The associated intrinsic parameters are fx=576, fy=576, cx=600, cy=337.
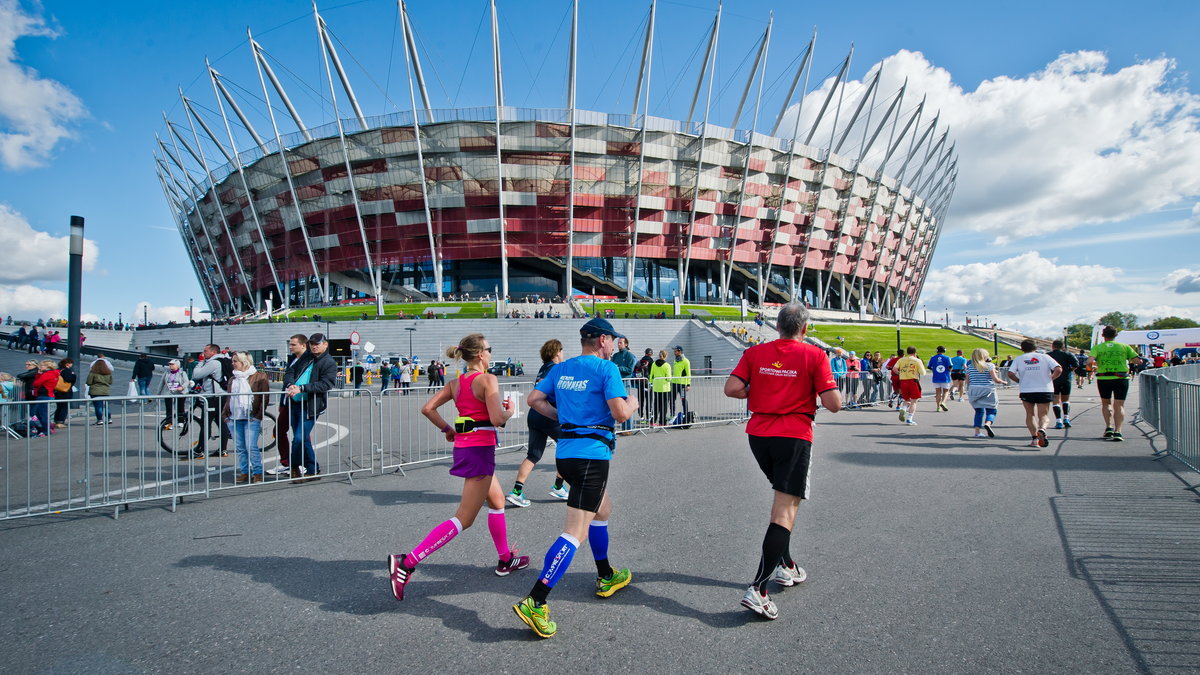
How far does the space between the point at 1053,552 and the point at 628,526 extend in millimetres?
3129

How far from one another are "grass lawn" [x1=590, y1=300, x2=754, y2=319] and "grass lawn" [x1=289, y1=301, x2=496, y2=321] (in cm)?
891

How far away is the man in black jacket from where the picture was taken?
7.05 m

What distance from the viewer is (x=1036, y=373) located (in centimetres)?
882

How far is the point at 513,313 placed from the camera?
44562 millimetres

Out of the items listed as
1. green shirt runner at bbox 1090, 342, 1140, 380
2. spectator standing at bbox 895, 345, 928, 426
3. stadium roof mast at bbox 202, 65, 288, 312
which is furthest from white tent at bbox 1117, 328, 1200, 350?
stadium roof mast at bbox 202, 65, 288, 312

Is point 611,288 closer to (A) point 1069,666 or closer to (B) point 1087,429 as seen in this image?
(B) point 1087,429

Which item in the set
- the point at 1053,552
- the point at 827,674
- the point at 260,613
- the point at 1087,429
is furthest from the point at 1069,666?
the point at 1087,429

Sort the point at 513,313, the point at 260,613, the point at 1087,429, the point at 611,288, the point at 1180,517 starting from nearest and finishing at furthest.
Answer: the point at 260,613 → the point at 1180,517 → the point at 1087,429 → the point at 513,313 → the point at 611,288

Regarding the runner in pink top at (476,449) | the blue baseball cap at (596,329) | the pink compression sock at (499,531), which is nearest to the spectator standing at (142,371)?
the runner in pink top at (476,449)

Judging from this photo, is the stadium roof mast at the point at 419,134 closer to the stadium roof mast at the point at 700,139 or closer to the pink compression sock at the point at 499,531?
the stadium roof mast at the point at 700,139

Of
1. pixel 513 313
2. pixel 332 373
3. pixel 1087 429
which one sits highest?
pixel 513 313

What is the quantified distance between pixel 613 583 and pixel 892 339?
48152mm

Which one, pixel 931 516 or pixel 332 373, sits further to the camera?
pixel 332 373

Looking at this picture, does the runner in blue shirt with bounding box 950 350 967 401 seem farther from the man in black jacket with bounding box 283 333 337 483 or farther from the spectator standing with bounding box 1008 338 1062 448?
the man in black jacket with bounding box 283 333 337 483
